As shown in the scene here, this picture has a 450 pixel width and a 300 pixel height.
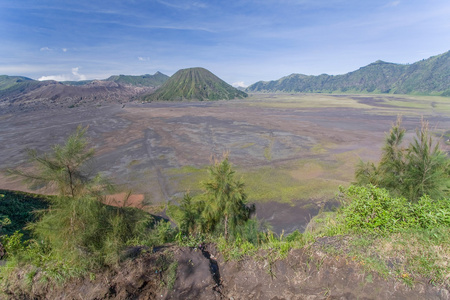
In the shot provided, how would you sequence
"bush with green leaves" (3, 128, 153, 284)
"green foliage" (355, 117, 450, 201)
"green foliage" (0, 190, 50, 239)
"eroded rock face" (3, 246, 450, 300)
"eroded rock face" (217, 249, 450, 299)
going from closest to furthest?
"eroded rock face" (217, 249, 450, 299) → "eroded rock face" (3, 246, 450, 300) → "bush with green leaves" (3, 128, 153, 284) → "green foliage" (355, 117, 450, 201) → "green foliage" (0, 190, 50, 239)

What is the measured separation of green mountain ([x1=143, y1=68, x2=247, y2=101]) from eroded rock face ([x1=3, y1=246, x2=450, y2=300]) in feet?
507

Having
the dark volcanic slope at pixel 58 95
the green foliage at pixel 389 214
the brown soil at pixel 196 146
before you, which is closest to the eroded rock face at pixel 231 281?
the green foliage at pixel 389 214

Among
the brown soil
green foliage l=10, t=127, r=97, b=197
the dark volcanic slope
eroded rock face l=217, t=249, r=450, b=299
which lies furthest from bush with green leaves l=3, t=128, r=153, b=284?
the dark volcanic slope

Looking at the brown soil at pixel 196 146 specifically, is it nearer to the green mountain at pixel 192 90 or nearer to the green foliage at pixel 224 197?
the green foliage at pixel 224 197

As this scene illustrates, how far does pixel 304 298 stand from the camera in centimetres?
450

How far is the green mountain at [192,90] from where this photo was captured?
158 metres

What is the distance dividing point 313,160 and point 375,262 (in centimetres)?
2962

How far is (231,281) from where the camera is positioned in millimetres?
5129

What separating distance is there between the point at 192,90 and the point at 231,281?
564 feet

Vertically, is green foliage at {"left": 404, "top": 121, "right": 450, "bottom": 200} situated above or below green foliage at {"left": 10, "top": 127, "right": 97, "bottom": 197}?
below

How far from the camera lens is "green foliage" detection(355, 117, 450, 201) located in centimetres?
891

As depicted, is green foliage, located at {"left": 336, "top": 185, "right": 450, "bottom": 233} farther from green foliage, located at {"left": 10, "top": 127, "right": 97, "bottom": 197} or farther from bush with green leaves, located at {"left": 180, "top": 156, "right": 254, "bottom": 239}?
green foliage, located at {"left": 10, "top": 127, "right": 97, "bottom": 197}

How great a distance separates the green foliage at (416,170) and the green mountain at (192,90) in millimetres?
150388

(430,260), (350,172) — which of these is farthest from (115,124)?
(430,260)
